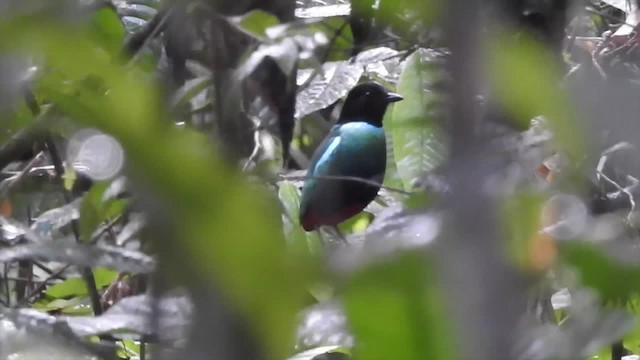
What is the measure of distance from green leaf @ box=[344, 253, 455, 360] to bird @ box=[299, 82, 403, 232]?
3.16 feet

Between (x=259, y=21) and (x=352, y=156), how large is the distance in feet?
3.95

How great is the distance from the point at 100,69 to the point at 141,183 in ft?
0.18

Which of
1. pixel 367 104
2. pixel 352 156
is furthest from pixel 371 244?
pixel 367 104

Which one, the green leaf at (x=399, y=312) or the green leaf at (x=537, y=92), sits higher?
the green leaf at (x=537, y=92)

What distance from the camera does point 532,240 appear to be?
270mm

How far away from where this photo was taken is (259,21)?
75cm

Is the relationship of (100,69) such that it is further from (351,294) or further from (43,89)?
(43,89)

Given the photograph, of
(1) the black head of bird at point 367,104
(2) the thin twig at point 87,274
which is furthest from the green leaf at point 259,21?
(1) the black head of bird at point 367,104

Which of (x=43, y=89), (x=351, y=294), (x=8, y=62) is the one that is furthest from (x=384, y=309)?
(x=43, y=89)

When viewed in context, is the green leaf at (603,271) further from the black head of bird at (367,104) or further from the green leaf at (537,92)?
the black head of bird at (367,104)

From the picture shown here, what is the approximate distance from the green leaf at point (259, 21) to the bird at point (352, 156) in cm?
48

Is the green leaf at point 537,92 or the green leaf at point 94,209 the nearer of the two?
the green leaf at point 537,92

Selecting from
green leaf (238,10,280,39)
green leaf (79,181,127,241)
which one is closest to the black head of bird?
green leaf (79,181,127,241)

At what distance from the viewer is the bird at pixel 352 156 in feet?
4.51
